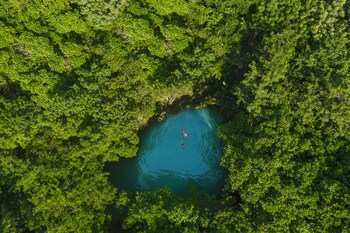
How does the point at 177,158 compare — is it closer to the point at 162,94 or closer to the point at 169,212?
the point at 162,94

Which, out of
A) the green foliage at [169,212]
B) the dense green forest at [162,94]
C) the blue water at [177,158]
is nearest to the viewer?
the dense green forest at [162,94]

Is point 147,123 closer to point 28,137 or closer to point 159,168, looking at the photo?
point 159,168

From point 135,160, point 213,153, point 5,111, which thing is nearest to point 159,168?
point 135,160

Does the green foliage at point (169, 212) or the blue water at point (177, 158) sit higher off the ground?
the blue water at point (177, 158)

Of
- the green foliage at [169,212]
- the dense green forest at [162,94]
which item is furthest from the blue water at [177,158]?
the green foliage at [169,212]

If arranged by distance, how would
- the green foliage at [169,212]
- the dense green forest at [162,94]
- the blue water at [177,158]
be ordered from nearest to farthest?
the dense green forest at [162,94] → the green foliage at [169,212] → the blue water at [177,158]

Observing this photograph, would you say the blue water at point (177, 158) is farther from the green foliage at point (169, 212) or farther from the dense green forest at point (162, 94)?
the green foliage at point (169, 212)
